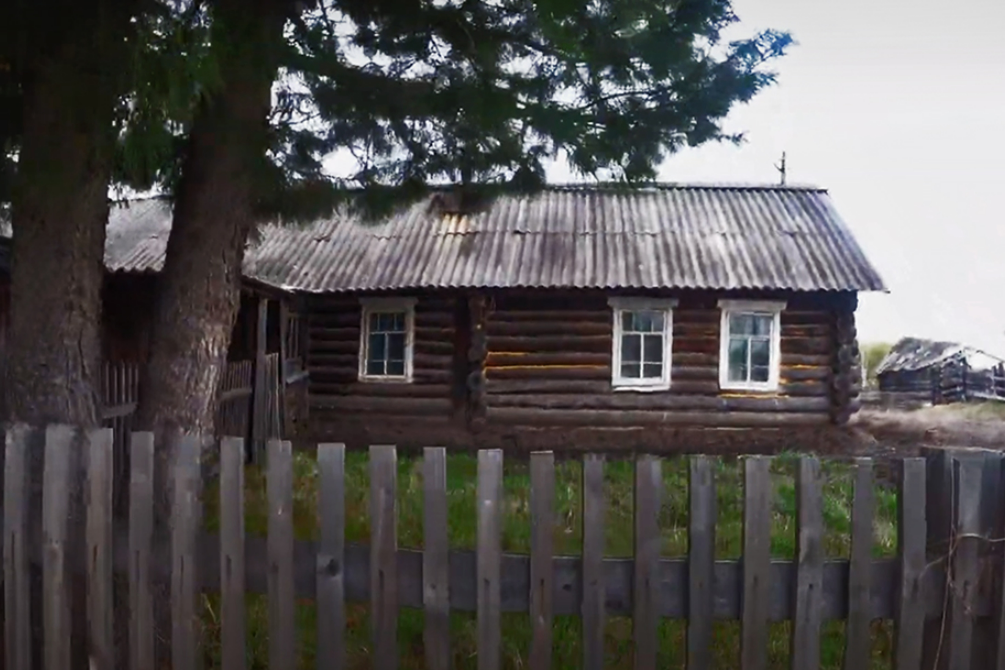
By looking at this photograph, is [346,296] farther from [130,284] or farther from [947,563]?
[947,563]

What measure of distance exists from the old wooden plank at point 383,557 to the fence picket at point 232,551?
48cm

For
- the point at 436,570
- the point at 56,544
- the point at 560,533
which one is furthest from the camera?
the point at 560,533

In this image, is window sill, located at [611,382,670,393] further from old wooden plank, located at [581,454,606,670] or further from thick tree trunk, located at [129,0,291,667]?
old wooden plank, located at [581,454,606,670]

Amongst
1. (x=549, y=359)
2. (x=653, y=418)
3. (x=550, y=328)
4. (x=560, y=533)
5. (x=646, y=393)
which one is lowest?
(x=560, y=533)

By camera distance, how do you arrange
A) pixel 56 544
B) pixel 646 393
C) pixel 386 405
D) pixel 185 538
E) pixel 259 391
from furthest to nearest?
pixel 386 405, pixel 646 393, pixel 259 391, pixel 56 544, pixel 185 538

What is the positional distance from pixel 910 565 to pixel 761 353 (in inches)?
427

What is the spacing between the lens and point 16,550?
3191 mm

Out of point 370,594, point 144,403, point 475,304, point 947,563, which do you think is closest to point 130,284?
point 475,304

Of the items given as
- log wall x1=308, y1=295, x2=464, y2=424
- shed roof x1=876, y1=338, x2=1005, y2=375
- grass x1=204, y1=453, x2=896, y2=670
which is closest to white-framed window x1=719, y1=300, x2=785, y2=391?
grass x1=204, y1=453, x2=896, y2=670

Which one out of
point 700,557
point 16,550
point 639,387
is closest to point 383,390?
A: point 639,387

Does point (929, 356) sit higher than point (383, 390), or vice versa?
point (929, 356)

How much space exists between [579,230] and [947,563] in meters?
12.0

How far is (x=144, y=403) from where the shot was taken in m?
4.66

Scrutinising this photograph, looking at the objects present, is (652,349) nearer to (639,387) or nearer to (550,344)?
(639,387)
